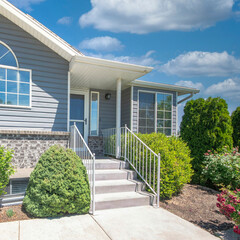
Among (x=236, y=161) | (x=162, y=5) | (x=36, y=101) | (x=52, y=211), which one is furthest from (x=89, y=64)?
(x=162, y=5)

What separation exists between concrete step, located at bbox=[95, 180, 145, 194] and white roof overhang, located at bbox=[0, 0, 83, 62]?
322cm

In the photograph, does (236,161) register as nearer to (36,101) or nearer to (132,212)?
(132,212)

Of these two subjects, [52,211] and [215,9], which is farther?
[215,9]

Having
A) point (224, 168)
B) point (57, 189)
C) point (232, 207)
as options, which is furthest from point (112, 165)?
point (232, 207)

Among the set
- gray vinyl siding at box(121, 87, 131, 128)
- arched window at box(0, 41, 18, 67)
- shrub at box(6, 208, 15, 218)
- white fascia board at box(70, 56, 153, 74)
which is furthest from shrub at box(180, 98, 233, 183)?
arched window at box(0, 41, 18, 67)

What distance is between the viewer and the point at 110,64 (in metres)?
5.22

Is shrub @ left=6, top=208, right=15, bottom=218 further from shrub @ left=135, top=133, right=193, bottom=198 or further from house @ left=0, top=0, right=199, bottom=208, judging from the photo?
shrub @ left=135, top=133, right=193, bottom=198

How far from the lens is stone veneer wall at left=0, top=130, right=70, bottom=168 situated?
4.88m

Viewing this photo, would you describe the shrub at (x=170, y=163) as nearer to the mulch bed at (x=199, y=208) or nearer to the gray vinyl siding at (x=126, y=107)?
the mulch bed at (x=199, y=208)

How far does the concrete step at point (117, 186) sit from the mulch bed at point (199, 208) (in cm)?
61

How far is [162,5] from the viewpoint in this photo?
802 centimetres

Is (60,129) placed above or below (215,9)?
below

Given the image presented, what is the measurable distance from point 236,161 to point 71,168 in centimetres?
388

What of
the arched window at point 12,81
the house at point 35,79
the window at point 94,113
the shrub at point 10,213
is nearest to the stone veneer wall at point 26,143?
the house at point 35,79
